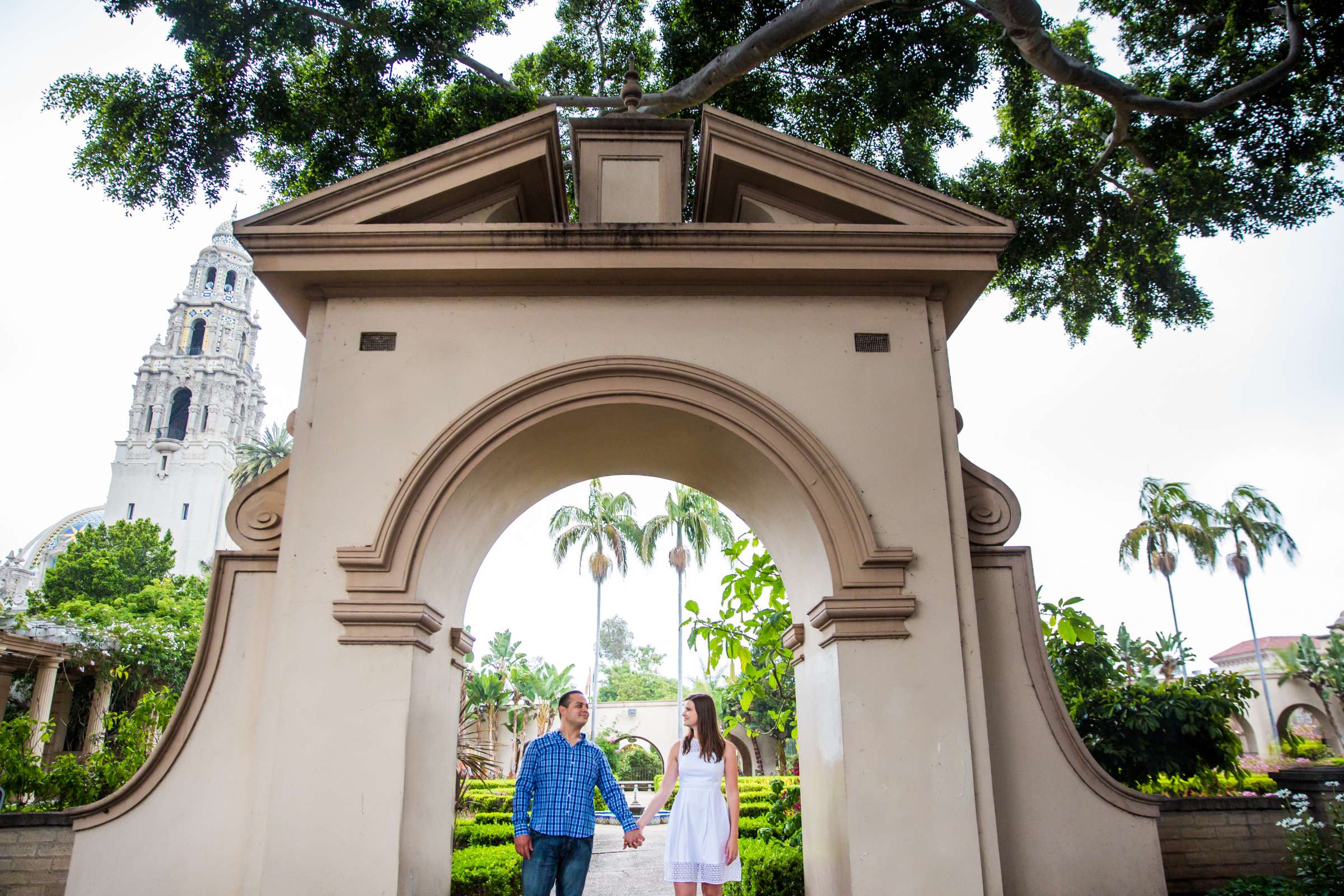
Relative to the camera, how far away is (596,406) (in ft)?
19.8

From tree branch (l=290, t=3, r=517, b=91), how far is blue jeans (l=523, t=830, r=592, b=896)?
29.9 feet

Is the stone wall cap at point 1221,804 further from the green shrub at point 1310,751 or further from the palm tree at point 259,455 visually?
the palm tree at point 259,455

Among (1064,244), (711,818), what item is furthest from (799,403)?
(1064,244)

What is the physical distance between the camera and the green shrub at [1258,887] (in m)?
5.90

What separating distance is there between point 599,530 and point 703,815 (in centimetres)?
3290

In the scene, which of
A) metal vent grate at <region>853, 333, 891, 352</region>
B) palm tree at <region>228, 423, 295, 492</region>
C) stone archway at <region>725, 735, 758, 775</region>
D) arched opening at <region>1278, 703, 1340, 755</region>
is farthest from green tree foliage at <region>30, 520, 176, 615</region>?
arched opening at <region>1278, 703, 1340, 755</region>

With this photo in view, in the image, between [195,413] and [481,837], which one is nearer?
[481,837]

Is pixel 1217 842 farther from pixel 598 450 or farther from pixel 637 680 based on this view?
pixel 637 680

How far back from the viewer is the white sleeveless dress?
5539 millimetres

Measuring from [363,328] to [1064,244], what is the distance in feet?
30.7

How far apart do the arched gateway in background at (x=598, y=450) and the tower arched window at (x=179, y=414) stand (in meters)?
59.1

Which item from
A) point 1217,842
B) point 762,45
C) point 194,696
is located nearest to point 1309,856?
point 1217,842

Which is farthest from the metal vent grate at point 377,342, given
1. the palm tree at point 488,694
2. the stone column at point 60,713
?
the stone column at point 60,713

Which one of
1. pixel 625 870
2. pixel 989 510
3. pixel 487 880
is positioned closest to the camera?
pixel 989 510
